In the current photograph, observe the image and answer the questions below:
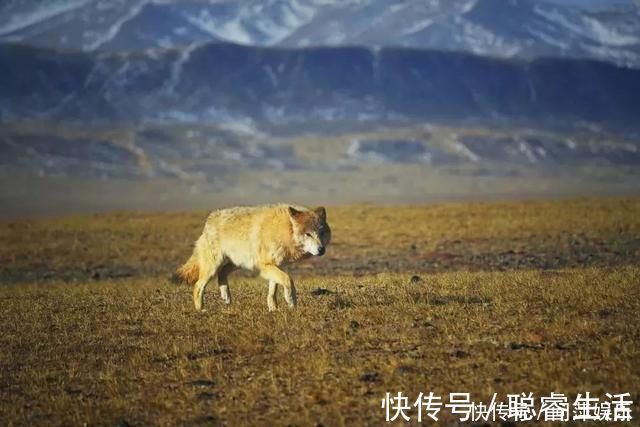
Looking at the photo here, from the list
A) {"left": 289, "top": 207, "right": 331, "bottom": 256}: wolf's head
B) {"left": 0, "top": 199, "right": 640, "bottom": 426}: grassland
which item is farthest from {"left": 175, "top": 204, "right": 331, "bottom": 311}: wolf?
{"left": 0, "top": 199, "right": 640, "bottom": 426}: grassland

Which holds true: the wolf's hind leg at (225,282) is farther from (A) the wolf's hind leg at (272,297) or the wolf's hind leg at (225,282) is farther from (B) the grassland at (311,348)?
(A) the wolf's hind leg at (272,297)

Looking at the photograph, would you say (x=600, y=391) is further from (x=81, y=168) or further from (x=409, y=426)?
(x=81, y=168)

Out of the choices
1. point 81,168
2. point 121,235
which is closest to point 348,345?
point 121,235

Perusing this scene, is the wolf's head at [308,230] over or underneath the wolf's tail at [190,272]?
over

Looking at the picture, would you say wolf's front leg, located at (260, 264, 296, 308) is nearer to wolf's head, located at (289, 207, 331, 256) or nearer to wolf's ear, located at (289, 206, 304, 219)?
wolf's head, located at (289, 207, 331, 256)

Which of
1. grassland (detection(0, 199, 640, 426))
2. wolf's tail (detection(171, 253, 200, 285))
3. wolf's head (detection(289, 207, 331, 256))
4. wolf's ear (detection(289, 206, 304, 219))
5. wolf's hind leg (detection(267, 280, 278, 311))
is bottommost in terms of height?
grassland (detection(0, 199, 640, 426))

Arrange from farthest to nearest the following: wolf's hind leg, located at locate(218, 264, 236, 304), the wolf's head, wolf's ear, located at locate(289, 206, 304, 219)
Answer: wolf's hind leg, located at locate(218, 264, 236, 304)
wolf's ear, located at locate(289, 206, 304, 219)
the wolf's head

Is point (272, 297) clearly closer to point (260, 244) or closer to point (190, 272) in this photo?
point (260, 244)

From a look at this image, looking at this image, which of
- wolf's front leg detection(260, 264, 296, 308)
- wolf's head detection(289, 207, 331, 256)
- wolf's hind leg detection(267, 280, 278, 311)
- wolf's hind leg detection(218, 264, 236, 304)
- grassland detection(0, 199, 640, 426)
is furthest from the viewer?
wolf's hind leg detection(218, 264, 236, 304)

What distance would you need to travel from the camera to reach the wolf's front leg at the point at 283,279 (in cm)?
1375

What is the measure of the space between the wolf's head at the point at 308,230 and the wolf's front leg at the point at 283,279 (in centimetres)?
49

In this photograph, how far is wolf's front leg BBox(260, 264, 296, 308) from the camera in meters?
13.8

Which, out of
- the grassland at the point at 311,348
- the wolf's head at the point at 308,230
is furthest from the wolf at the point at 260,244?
the grassland at the point at 311,348

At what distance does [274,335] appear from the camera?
1232 cm
